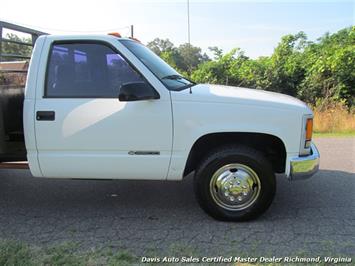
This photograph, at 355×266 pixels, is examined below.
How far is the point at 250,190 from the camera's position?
14.5 feet

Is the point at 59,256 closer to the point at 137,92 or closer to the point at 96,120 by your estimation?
the point at 96,120

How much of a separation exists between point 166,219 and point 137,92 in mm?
1429

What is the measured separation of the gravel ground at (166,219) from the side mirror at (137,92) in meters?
1.33

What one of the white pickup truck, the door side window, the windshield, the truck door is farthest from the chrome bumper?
the door side window

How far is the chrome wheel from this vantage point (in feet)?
14.4

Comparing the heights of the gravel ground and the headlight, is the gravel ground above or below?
below

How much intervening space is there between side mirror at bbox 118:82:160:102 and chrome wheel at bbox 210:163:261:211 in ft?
3.42

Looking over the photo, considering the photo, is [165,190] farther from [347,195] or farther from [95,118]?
[347,195]

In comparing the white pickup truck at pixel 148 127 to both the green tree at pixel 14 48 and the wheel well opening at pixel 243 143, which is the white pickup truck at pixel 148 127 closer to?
the wheel well opening at pixel 243 143

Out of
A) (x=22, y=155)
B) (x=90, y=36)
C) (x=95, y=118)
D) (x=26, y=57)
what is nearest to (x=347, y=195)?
(x=95, y=118)

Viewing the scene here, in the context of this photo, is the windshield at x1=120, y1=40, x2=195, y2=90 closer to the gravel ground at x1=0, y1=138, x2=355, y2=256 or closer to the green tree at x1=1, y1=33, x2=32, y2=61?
the gravel ground at x1=0, y1=138, x2=355, y2=256

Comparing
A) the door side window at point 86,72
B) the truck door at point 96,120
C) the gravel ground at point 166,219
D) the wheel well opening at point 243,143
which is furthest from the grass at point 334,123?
the door side window at point 86,72

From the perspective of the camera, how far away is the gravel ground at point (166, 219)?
392 cm

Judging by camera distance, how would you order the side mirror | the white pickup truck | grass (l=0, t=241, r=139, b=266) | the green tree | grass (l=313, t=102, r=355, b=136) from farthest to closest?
grass (l=313, t=102, r=355, b=136) → the green tree → the white pickup truck → the side mirror → grass (l=0, t=241, r=139, b=266)
